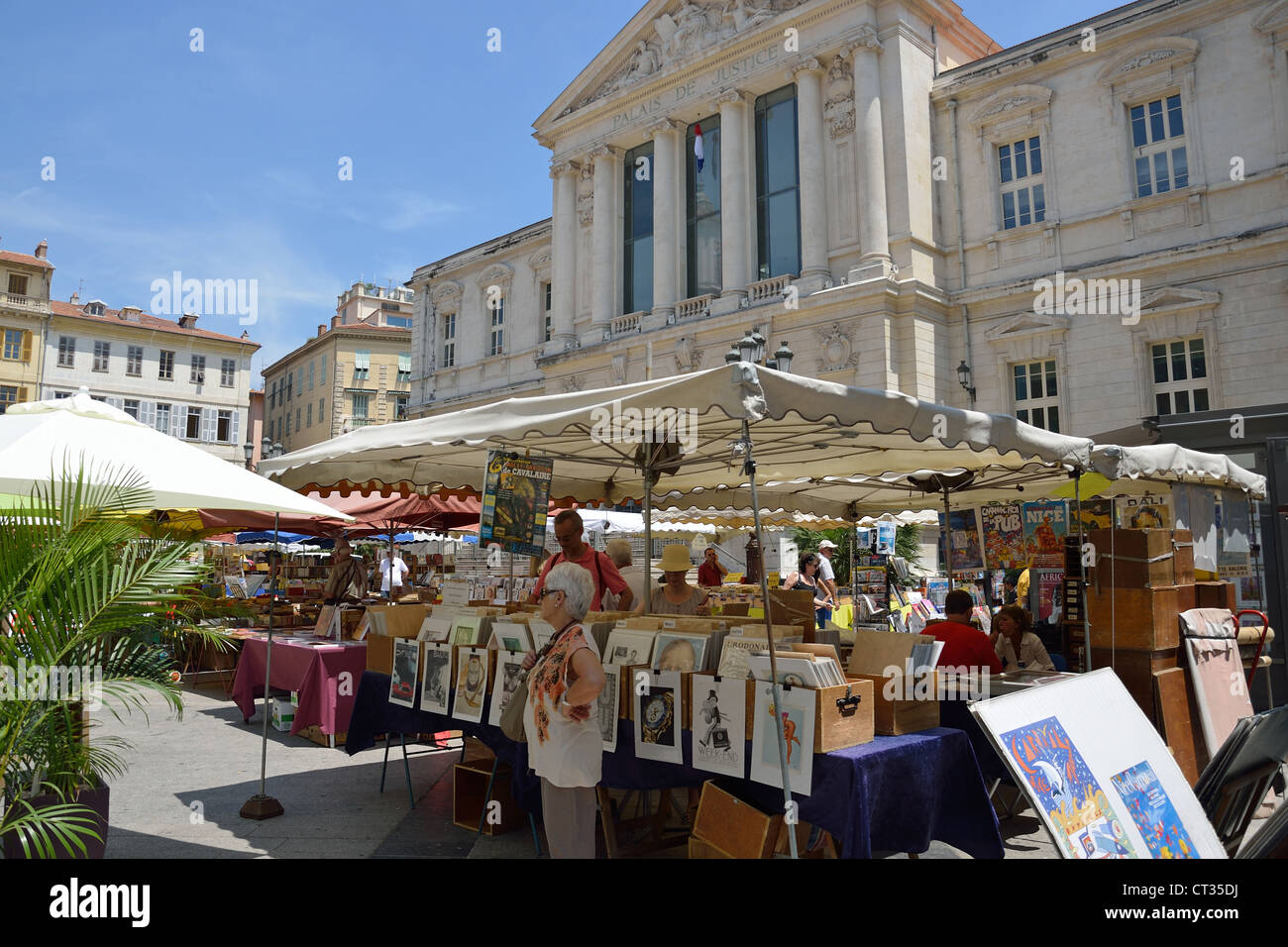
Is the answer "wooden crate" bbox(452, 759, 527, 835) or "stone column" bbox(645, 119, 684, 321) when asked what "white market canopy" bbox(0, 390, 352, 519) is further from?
"stone column" bbox(645, 119, 684, 321)

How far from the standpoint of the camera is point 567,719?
13.5ft

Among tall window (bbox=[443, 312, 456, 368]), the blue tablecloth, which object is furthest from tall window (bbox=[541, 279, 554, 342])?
the blue tablecloth

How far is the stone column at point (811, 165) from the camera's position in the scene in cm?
2297

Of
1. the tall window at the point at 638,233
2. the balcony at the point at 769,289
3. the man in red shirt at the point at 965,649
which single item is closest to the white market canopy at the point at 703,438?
the man in red shirt at the point at 965,649

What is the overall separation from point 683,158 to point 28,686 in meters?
25.8

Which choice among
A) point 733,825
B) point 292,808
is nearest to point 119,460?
point 292,808

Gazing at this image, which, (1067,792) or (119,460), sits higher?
(119,460)

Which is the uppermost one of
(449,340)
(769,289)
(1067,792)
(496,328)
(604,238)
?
(604,238)

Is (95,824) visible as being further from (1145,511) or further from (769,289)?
(769,289)

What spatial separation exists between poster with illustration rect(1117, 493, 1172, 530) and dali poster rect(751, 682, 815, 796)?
6.13 meters

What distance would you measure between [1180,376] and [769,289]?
10.2 meters
